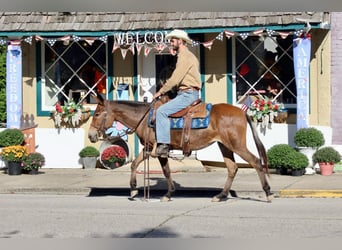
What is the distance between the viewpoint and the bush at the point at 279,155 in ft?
48.7

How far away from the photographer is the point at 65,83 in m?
17.5

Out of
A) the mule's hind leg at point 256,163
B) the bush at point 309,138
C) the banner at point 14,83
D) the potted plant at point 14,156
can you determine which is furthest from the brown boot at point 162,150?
the banner at point 14,83

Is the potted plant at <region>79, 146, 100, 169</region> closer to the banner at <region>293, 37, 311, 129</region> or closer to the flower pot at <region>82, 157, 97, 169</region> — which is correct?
the flower pot at <region>82, 157, 97, 169</region>

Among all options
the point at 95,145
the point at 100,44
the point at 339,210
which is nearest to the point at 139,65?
the point at 100,44

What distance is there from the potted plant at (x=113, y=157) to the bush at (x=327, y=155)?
4.16 m

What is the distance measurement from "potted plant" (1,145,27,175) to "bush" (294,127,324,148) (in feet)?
18.4

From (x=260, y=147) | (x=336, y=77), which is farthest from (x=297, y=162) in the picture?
(x=260, y=147)

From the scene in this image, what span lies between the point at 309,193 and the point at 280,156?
2141mm

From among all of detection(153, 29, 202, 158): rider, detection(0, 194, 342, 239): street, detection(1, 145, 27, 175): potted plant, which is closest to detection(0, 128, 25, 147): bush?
detection(1, 145, 27, 175): potted plant

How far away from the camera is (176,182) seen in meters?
14.4

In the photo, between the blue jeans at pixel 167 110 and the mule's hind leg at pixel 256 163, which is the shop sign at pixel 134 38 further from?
the mule's hind leg at pixel 256 163

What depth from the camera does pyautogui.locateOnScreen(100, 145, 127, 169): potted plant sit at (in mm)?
16422

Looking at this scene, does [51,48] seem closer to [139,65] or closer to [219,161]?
[139,65]

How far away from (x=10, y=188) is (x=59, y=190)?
0.96m
